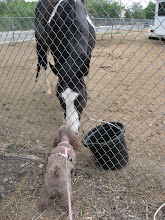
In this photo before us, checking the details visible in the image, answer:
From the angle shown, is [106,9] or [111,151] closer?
[111,151]

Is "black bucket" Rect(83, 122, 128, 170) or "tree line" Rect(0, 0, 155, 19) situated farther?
"black bucket" Rect(83, 122, 128, 170)

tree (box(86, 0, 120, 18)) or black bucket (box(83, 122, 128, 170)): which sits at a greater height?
tree (box(86, 0, 120, 18))

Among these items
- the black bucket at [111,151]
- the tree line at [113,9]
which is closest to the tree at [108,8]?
the tree line at [113,9]

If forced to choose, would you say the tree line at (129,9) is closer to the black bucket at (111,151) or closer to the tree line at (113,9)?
the tree line at (113,9)

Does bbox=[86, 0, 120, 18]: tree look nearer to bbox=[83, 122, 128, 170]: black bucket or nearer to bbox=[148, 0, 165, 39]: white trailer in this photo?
bbox=[148, 0, 165, 39]: white trailer

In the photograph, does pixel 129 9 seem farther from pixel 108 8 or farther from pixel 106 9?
pixel 106 9

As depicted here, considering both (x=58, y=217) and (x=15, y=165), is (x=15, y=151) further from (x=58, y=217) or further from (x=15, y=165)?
(x=58, y=217)

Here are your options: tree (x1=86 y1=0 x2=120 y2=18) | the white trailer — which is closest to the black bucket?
the white trailer

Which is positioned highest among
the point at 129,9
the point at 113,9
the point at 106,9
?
the point at 129,9

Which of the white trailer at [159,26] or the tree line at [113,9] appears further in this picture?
the tree line at [113,9]

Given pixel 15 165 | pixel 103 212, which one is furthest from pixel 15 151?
pixel 103 212

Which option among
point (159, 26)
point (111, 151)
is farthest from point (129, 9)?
point (159, 26)

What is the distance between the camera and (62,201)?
182 centimetres

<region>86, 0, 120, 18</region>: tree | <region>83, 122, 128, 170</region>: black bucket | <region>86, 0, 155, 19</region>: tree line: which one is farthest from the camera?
<region>83, 122, 128, 170</region>: black bucket
